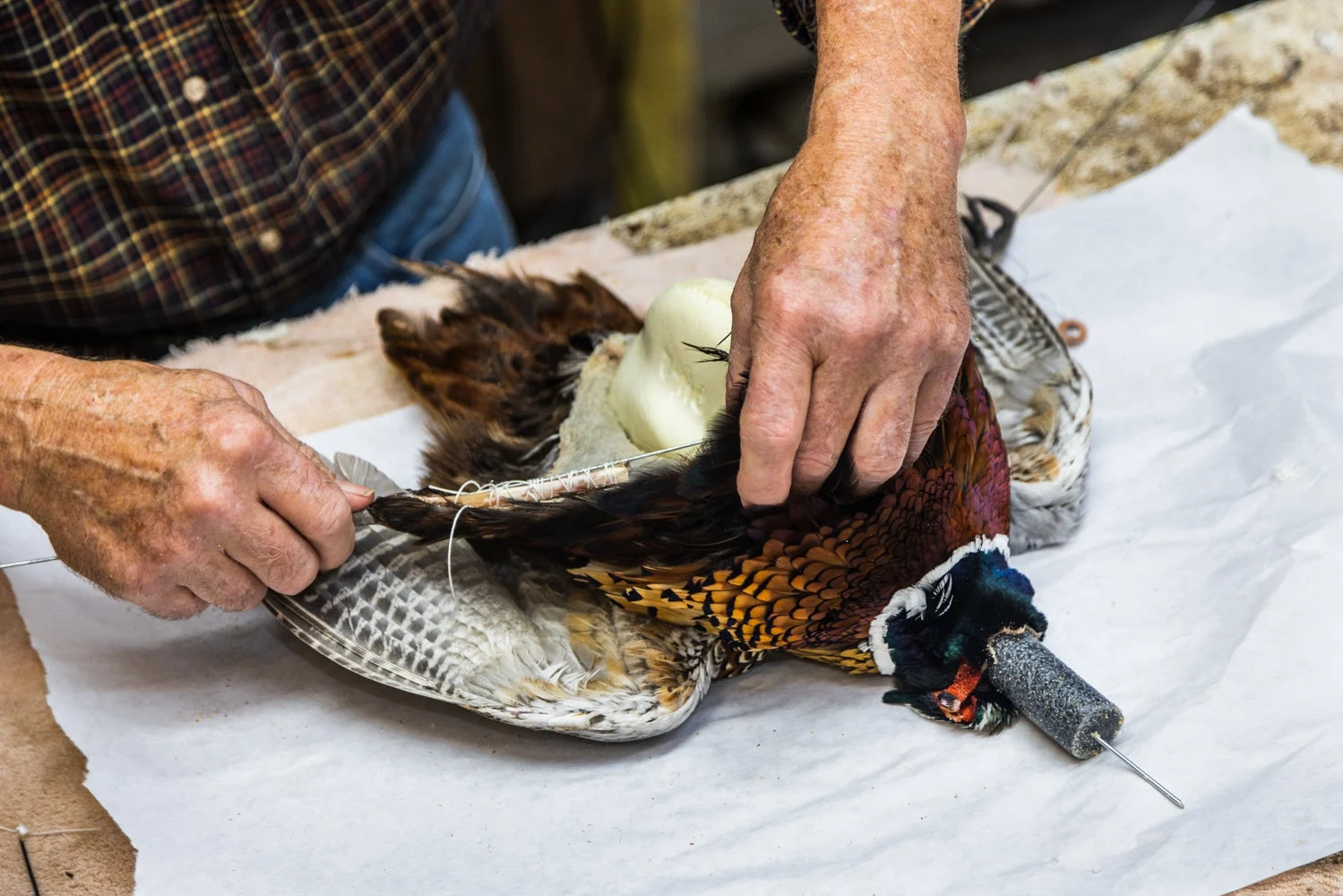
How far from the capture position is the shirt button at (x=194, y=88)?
1.28 m

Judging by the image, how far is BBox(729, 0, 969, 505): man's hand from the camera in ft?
2.80

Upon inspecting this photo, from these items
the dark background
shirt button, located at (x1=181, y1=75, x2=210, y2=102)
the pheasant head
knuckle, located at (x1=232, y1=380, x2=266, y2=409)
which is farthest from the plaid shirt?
the dark background

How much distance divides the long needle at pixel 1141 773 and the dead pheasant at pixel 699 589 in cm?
9

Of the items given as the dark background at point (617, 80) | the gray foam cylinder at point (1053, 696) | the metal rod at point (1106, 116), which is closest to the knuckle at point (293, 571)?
the gray foam cylinder at point (1053, 696)

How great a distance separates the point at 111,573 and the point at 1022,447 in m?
0.96

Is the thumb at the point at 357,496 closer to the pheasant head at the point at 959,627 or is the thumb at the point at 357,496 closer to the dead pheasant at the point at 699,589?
→ the dead pheasant at the point at 699,589

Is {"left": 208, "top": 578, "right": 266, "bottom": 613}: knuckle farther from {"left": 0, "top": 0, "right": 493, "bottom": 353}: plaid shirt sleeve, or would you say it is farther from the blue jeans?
the blue jeans

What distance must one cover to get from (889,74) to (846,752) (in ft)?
2.07

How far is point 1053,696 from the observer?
3.25 ft

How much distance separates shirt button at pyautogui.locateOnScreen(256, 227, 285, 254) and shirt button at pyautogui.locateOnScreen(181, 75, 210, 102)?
0.17 meters

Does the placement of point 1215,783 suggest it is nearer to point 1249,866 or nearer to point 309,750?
point 1249,866

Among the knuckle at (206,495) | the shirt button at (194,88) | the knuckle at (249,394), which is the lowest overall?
the knuckle at (206,495)

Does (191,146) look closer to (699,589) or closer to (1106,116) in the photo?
(699,589)

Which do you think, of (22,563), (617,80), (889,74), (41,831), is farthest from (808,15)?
(617,80)
